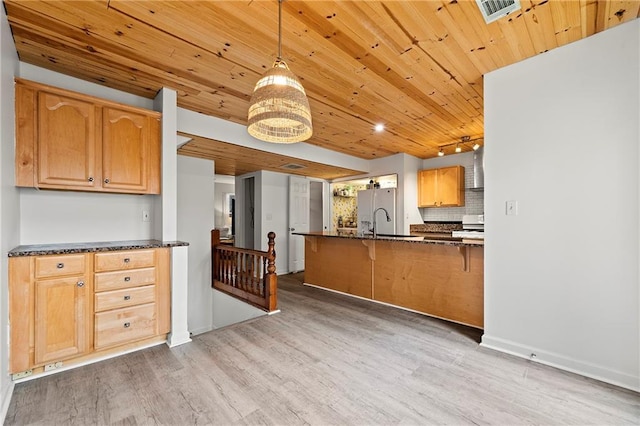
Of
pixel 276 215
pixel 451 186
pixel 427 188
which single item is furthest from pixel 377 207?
pixel 276 215

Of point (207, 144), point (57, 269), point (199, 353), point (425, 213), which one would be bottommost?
point (199, 353)

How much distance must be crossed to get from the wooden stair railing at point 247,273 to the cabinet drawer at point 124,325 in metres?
1.28

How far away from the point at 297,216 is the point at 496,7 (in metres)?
4.93

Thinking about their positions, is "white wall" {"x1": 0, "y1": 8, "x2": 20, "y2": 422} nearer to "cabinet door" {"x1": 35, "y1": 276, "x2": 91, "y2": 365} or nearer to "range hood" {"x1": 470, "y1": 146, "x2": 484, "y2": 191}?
"cabinet door" {"x1": 35, "y1": 276, "x2": 91, "y2": 365}

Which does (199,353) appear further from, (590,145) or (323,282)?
(590,145)

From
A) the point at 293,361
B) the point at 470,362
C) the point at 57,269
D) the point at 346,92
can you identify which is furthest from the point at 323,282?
the point at 57,269

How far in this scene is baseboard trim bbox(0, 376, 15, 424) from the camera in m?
1.62

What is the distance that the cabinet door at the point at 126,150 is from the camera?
2.47 metres

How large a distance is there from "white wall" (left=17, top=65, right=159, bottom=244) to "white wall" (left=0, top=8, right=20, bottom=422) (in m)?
0.41

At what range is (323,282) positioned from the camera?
180 inches

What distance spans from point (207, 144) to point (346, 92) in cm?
203

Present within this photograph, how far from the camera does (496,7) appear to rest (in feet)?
5.72

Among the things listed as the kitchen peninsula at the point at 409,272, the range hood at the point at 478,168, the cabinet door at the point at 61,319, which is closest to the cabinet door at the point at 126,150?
the cabinet door at the point at 61,319

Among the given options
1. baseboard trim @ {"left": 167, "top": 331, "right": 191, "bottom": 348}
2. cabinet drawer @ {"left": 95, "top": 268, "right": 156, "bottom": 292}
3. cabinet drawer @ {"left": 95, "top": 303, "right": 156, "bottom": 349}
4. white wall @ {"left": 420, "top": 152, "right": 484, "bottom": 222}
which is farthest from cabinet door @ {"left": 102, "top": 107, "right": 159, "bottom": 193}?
white wall @ {"left": 420, "top": 152, "right": 484, "bottom": 222}
